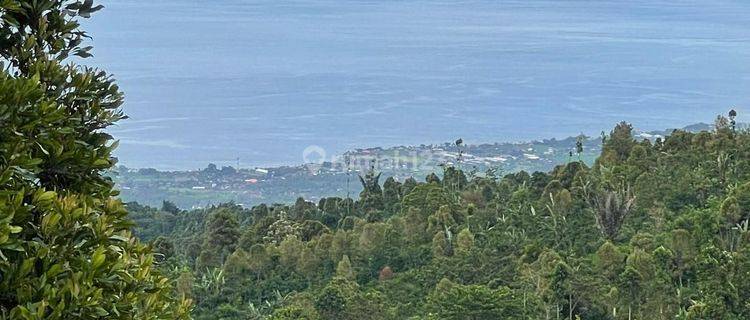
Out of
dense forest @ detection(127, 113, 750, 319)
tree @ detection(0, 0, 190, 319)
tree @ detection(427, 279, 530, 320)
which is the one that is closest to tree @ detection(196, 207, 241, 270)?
dense forest @ detection(127, 113, 750, 319)

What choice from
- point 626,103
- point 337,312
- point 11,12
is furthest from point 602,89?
point 11,12

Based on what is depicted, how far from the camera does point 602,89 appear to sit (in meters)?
76.1

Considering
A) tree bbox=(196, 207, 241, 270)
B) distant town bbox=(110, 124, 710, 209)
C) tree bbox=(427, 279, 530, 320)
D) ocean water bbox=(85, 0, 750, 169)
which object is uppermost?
ocean water bbox=(85, 0, 750, 169)

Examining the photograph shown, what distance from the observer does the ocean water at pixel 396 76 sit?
62750 millimetres

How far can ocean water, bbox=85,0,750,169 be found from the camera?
62.8 meters

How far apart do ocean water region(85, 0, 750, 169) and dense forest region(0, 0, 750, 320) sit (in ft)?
45.2

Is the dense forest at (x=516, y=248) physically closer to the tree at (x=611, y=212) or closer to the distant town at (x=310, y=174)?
the tree at (x=611, y=212)

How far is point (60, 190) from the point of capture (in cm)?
265

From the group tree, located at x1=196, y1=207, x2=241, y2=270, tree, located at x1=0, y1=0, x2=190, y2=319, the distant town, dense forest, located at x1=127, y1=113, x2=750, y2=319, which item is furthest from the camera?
the distant town

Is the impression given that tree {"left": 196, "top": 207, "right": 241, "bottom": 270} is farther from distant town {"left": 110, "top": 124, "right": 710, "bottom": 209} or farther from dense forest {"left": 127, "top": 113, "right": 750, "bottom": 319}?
distant town {"left": 110, "top": 124, "right": 710, "bottom": 209}

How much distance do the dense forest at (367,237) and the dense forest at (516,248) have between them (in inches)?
1.6

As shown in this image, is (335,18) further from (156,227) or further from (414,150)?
(156,227)

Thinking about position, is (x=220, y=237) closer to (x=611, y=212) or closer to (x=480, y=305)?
(x=611, y=212)

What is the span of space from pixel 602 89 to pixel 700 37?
3414 centimetres
